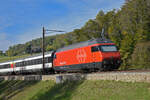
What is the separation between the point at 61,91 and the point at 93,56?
4.89m

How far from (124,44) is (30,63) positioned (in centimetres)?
1813

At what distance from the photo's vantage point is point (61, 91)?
19.0m

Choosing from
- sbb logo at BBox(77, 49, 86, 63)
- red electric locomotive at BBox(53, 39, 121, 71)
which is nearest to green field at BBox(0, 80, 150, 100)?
red electric locomotive at BBox(53, 39, 121, 71)

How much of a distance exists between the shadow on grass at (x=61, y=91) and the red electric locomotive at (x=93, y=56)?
108 inches

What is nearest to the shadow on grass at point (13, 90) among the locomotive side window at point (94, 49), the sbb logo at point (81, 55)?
the sbb logo at point (81, 55)

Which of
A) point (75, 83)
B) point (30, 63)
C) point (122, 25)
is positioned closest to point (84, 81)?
point (75, 83)

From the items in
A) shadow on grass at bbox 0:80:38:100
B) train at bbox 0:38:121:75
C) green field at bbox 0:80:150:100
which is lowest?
shadow on grass at bbox 0:80:38:100

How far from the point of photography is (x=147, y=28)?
4059cm

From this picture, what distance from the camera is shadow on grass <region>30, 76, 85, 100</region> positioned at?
57.7ft

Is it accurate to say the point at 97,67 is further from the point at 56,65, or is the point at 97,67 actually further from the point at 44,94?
the point at 56,65

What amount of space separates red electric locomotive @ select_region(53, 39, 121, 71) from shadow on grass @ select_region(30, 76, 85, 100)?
2.75m

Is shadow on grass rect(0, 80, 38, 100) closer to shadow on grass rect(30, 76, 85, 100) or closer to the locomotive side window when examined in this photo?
shadow on grass rect(30, 76, 85, 100)

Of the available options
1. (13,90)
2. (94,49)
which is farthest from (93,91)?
(13,90)

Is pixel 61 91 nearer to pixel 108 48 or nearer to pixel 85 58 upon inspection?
pixel 85 58
